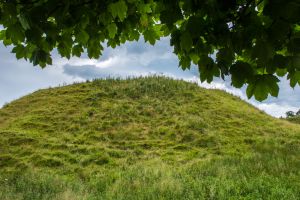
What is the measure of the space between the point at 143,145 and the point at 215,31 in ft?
49.2

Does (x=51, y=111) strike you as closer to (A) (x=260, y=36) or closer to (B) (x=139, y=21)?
(B) (x=139, y=21)

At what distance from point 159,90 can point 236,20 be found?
22.8m

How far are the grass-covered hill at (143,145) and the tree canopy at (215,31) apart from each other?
268 inches

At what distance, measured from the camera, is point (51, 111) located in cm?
2320

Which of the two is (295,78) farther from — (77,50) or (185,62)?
(77,50)

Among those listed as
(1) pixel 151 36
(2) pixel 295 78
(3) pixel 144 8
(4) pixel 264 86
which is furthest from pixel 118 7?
(2) pixel 295 78

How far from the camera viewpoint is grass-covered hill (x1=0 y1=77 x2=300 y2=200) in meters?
11.4

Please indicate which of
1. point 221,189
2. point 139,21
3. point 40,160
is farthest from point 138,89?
point 139,21

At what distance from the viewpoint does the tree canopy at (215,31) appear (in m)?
3.22

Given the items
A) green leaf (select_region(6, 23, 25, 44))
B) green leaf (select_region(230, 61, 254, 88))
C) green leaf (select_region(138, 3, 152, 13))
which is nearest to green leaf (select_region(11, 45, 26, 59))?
green leaf (select_region(6, 23, 25, 44))

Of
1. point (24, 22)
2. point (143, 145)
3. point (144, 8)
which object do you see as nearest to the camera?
point (24, 22)

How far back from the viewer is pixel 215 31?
3.88m

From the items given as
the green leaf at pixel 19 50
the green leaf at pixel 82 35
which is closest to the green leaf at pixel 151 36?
the green leaf at pixel 82 35

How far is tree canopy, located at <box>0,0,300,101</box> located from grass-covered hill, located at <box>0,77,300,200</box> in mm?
6807
